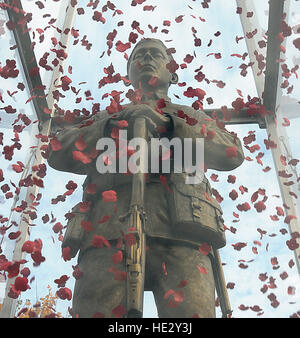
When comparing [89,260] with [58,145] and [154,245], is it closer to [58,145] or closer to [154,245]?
[154,245]

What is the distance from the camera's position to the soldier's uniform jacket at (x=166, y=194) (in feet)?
8.54

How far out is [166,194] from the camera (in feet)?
9.18

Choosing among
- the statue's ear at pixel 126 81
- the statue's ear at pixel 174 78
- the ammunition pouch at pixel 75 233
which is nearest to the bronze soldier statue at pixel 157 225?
the ammunition pouch at pixel 75 233

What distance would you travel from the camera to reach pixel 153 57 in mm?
3613

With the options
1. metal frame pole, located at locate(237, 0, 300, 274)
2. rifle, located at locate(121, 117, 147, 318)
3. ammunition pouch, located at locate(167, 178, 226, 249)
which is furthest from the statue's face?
rifle, located at locate(121, 117, 147, 318)

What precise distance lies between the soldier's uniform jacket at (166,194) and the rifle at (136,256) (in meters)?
0.10

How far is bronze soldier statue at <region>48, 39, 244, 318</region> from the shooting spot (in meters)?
2.40

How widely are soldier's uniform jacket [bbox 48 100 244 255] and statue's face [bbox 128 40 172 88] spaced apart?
0.41m

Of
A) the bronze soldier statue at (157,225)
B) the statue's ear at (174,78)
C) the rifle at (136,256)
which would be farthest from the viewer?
the statue's ear at (174,78)

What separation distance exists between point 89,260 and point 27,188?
154 centimetres

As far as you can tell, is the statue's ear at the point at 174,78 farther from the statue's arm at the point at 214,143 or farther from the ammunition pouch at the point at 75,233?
the ammunition pouch at the point at 75,233

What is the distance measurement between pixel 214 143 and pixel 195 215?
654 millimetres
